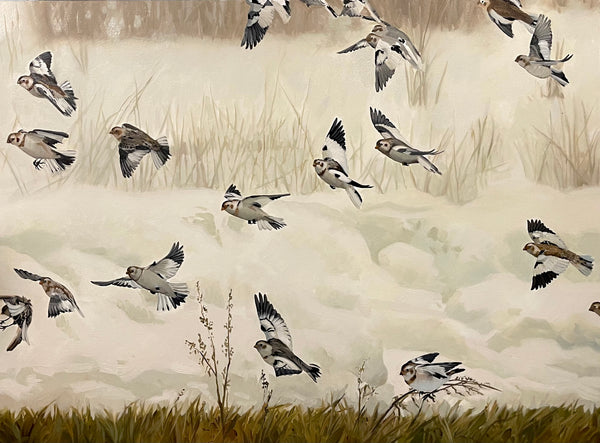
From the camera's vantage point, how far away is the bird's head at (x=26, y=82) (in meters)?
1.47

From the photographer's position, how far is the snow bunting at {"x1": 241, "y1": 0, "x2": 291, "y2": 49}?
4.75 ft

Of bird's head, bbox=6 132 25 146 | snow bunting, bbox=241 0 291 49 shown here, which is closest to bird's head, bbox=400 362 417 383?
snow bunting, bbox=241 0 291 49

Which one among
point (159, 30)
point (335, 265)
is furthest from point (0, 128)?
point (335, 265)

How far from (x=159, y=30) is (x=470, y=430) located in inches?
53.0

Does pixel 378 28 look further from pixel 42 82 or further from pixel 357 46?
pixel 42 82

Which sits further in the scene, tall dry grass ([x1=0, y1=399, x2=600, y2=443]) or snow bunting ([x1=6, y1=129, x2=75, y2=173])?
snow bunting ([x1=6, y1=129, x2=75, y2=173])

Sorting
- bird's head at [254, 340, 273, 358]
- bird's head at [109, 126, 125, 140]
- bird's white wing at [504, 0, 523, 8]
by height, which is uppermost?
bird's white wing at [504, 0, 523, 8]

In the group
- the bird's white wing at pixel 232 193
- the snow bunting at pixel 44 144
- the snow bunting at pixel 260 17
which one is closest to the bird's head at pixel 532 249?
the bird's white wing at pixel 232 193

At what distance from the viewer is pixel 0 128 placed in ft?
4.86

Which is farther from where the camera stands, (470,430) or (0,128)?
(0,128)

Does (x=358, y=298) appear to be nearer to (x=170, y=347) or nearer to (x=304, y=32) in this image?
(x=170, y=347)

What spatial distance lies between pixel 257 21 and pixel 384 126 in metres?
0.45

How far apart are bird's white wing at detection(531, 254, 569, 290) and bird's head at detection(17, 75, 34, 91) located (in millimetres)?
1452

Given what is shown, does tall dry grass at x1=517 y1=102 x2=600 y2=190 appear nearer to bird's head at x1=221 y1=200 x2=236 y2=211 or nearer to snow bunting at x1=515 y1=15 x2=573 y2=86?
snow bunting at x1=515 y1=15 x2=573 y2=86
